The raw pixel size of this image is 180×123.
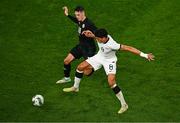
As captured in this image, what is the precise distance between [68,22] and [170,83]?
634 cm

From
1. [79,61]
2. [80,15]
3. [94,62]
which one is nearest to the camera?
[94,62]

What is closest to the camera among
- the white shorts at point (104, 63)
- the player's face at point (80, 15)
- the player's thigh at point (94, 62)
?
the white shorts at point (104, 63)

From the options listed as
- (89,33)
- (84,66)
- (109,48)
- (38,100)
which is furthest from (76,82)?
(109,48)

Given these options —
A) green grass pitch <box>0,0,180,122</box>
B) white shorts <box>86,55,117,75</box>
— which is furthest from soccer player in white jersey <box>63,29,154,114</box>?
green grass pitch <box>0,0,180,122</box>

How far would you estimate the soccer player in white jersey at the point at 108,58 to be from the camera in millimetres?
12883

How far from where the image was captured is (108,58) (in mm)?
13625

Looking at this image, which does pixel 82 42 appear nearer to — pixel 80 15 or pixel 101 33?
pixel 80 15

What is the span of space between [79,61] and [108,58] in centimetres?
322

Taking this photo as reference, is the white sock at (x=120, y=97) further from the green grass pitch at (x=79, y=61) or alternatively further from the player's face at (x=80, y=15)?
the player's face at (x=80, y=15)

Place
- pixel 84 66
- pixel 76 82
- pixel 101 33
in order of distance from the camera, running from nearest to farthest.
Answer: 1. pixel 101 33
2. pixel 84 66
3. pixel 76 82

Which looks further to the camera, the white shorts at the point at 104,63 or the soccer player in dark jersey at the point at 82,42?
the soccer player in dark jersey at the point at 82,42

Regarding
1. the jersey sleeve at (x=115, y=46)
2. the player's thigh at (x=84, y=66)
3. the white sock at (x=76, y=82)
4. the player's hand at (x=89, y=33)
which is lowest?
the white sock at (x=76, y=82)

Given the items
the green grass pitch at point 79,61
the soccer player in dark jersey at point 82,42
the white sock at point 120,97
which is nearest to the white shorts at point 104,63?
the soccer player in dark jersey at point 82,42

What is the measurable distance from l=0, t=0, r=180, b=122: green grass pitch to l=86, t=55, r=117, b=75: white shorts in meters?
1.14
